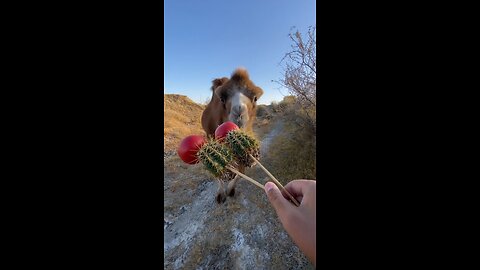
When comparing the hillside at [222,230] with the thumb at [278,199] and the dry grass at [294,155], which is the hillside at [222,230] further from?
the thumb at [278,199]

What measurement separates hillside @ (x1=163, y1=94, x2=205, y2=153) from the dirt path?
150 cm

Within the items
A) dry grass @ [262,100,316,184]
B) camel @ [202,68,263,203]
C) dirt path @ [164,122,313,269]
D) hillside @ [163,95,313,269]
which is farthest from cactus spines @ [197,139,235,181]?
dry grass @ [262,100,316,184]

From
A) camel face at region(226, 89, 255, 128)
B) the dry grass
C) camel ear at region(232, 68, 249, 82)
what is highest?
camel ear at region(232, 68, 249, 82)

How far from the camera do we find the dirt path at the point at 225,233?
287 cm

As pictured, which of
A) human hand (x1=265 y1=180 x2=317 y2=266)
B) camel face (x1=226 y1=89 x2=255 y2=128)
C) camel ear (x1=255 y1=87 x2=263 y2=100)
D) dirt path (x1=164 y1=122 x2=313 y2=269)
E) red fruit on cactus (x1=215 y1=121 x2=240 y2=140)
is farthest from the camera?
camel ear (x1=255 y1=87 x2=263 y2=100)

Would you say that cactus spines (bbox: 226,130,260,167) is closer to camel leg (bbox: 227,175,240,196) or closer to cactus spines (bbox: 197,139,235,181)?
cactus spines (bbox: 197,139,235,181)

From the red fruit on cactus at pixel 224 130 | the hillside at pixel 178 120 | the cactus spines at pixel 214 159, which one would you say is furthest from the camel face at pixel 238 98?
the cactus spines at pixel 214 159

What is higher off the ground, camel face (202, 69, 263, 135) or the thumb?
camel face (202, 69, 263, 135)

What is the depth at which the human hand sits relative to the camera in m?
0.90

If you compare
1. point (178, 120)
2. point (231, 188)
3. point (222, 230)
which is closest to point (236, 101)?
point (231, 188)

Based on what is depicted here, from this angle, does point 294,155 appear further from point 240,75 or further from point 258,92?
point 240,75

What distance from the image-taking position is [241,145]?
1228 mm
